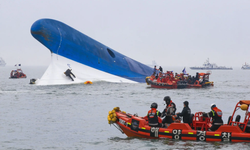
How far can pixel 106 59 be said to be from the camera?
53375 mm

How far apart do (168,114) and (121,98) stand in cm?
2011

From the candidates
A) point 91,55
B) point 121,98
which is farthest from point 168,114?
point 91,55

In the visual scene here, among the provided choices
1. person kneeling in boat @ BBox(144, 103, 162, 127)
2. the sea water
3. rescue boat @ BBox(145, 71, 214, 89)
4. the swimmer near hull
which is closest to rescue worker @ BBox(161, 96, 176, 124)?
person kneeling in boat @ BBox(144, 103, 162, 127)

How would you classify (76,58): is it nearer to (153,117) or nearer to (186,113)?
(153,117)

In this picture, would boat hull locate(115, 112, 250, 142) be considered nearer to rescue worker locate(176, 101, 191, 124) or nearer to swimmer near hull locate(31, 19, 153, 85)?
rescue worker locate(176, 101, 191, 124)

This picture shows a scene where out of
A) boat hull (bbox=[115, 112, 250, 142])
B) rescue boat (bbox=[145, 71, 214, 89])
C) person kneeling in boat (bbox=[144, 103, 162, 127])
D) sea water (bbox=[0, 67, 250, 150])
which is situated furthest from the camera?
rescue boat (bbox=[145, 71, 214, 89])

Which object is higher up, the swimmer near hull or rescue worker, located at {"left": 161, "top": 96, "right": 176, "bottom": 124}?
the swimmer near hull

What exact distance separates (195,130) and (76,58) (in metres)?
35.2

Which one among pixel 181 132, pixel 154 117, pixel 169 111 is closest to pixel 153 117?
pixel 154 117

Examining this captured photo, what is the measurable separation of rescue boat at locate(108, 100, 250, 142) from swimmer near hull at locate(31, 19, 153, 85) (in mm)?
30727

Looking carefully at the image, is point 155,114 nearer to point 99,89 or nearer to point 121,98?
point 121,98

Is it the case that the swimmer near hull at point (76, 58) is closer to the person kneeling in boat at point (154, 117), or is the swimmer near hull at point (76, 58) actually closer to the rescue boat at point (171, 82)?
the rescue boat at point (171, 82)

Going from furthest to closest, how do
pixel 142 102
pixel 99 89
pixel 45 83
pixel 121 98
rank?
pixel 45 83 < pixel 99 89 < pixel 121 98 < pixel 142 102

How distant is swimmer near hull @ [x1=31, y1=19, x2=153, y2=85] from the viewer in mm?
45594
